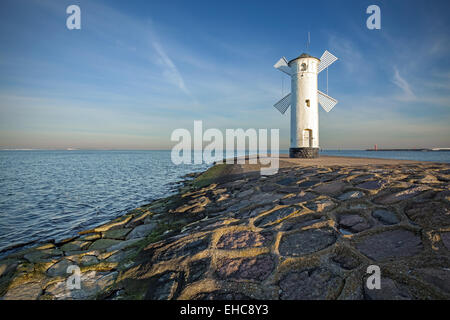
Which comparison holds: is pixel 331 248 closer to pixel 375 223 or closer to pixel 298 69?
pixel 375 223

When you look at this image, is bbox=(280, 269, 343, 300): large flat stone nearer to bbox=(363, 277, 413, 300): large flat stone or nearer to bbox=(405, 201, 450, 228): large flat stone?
bbox=(363, 277, 413, 300): large flat stone

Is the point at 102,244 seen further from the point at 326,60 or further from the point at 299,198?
the point at 326,60

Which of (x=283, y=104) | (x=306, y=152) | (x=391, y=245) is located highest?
(x=283, y=104)

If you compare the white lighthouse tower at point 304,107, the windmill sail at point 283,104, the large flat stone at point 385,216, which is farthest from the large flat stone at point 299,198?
the windmill sail at point 283,104

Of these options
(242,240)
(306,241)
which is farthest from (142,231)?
(306,241)

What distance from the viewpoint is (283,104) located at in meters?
16.9

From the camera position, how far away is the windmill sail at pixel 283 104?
54.2ft

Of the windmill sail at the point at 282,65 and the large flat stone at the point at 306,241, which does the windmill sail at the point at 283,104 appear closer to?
the windmill sail at the point at 282,65

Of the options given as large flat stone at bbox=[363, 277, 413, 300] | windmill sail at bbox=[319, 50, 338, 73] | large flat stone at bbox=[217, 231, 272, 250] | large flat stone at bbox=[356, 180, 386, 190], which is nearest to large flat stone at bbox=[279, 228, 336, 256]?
large flat stone at bbox=[217, 231, 272, 250]

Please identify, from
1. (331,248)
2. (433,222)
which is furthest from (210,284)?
(433,222)

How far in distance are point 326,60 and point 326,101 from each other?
10.5 ft

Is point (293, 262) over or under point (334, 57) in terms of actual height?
under
